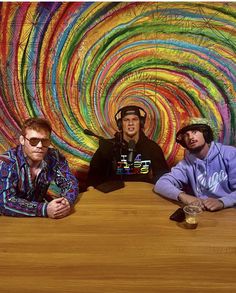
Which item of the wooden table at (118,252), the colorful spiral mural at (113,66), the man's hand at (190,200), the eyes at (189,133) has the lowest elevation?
the wooden table at (118,252)

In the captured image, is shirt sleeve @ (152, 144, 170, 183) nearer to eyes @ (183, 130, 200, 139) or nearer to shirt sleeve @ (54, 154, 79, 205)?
eyes @ (183, 130, 200, 139)

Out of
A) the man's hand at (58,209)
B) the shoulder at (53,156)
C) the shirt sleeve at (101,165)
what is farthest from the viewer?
the shirt sleeve at (101,165)

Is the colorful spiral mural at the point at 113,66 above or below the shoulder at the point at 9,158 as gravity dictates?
above

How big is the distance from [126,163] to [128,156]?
8 centimetres

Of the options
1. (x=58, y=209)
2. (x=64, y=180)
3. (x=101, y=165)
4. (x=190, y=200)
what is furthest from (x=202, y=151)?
(x=58, y=209)

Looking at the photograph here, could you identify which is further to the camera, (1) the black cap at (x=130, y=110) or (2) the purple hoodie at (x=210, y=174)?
(1) the black cap at (x=130, y=110)

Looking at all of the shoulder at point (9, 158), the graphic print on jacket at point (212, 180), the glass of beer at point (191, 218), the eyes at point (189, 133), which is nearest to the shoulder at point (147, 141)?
the eyes at point (189, 133)

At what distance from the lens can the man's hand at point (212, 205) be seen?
218 cm

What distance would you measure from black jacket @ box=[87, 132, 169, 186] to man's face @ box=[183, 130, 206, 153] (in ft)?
1.33

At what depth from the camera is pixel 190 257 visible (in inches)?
67.3

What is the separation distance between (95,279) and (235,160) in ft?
4.76

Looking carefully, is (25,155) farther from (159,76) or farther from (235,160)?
(235,160)

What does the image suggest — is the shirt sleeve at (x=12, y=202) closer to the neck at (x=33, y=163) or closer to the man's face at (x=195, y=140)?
the neck at (x=33, y=163)

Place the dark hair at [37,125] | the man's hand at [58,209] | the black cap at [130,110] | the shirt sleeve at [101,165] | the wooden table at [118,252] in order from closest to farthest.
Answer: the wooden table at [118,252] < the man's hand at [58,209] < the dark hair at [37,125] < the black cap at [130,110] < the shirt sleeve at [101,165]
